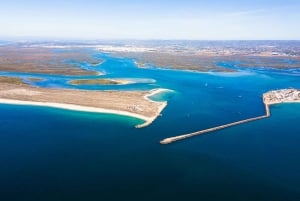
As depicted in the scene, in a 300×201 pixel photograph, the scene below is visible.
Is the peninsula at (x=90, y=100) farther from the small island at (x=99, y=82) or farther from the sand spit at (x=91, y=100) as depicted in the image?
the small island at (x=99, y=82)

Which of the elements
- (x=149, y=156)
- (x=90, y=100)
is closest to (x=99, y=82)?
(x=90, y=100)

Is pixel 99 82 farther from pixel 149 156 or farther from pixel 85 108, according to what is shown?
pixel 149 156

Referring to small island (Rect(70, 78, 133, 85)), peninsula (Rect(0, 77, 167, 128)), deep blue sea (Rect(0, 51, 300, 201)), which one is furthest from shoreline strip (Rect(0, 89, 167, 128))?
small island (Rect(70, 78, 133, 85))

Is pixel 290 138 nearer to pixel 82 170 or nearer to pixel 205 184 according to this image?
pixel 205 184

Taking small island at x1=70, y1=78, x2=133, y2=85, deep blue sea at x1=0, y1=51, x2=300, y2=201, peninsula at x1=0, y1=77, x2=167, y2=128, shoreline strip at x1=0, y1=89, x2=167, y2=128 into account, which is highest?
small island at x1=70, y1=78, x2=133, y2=85

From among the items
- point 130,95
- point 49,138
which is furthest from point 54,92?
point 49,138

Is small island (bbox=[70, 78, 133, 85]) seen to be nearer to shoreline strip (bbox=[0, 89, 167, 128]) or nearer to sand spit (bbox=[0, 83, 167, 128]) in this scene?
sand spit (bbox=[0, 83, 167, 128])
